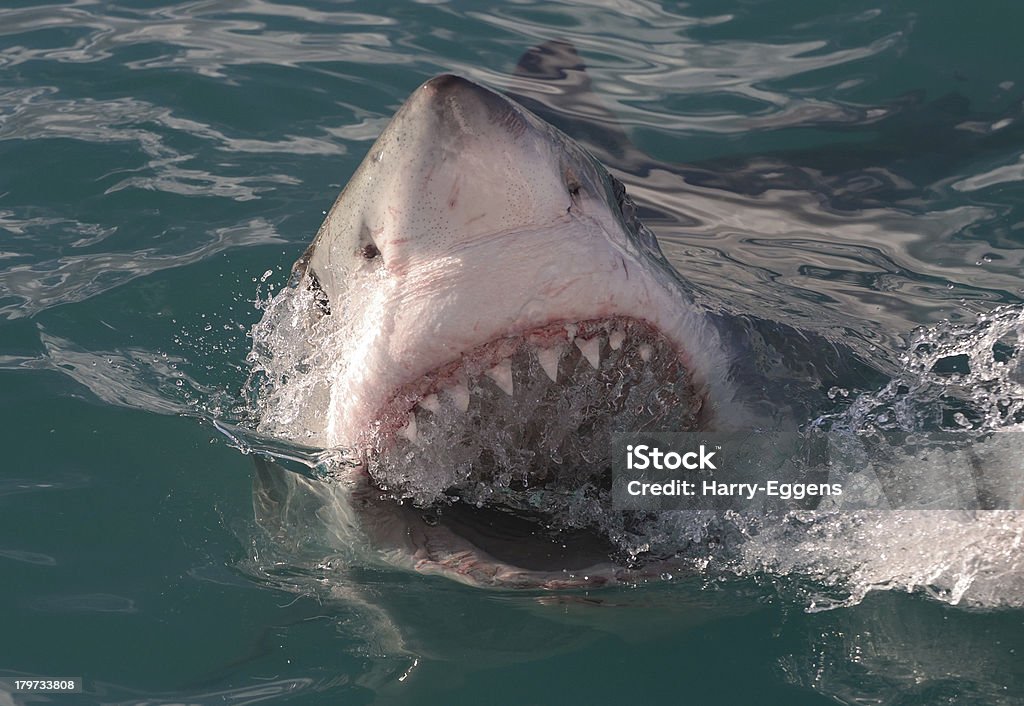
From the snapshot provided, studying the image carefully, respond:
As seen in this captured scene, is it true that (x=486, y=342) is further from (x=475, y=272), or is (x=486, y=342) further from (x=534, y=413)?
(x=534, y=413)

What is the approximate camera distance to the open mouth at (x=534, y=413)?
2102 mm

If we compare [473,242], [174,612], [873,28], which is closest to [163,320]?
[174,612]

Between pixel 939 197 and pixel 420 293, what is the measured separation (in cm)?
306

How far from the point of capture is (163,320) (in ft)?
12.8

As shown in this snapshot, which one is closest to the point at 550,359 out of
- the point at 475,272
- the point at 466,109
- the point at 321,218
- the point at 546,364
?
the point at 546,364

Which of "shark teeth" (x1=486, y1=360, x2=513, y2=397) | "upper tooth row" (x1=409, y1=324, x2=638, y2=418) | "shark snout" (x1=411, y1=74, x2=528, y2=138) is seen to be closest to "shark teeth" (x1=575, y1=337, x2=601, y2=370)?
"upper tooth row" (x1=409, y1=324, x2=638, y2=418)

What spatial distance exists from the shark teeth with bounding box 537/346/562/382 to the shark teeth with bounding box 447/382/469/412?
146mm

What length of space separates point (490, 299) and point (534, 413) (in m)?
0.41

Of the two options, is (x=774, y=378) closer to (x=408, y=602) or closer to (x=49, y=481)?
(x=408, y=602)

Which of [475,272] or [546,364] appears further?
[546,364]

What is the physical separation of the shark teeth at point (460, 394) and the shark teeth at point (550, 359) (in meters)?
0.15

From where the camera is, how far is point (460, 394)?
6.99 feet

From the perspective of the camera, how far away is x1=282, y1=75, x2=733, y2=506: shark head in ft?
6.55

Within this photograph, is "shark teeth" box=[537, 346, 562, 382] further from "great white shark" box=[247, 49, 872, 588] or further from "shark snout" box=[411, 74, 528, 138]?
"shark snout" box=[411, 74, 528, 138]
